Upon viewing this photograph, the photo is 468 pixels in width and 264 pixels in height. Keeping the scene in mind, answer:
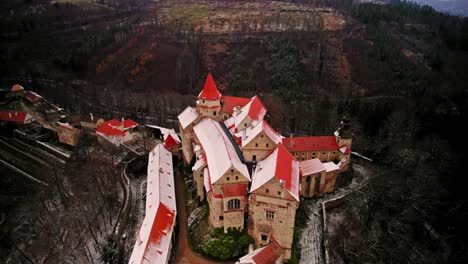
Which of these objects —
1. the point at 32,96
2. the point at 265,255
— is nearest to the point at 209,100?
the point at 265,255

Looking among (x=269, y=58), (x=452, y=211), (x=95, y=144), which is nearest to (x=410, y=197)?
(x=452, y=211)

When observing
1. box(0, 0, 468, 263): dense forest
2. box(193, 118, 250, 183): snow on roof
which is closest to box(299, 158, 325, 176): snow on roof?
box(0, 0, 468, 263): dense forest

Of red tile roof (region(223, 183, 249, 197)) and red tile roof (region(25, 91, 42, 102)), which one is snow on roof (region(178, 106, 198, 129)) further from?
red tile roof (region(25, 91, 42, 102))

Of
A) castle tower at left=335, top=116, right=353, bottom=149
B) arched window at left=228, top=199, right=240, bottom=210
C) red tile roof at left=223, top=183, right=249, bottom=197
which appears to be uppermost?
castle tower at left=335, top=116, right=353, bottom=149

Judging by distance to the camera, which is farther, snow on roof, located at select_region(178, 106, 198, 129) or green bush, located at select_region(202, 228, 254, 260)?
snow on roof, located at select_region(178, 106, 198, 129)

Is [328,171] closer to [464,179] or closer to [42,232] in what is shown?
[464,179]

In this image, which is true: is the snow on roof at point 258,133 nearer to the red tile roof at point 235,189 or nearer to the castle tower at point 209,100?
the red tile roof at point 235,189

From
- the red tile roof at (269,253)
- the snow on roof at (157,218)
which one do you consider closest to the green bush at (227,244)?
the red tile roof at (269,253)
